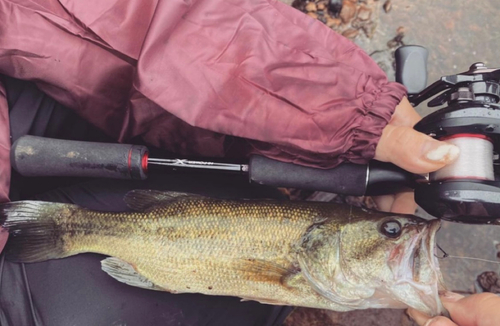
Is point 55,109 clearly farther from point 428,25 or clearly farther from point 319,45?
point 428,25

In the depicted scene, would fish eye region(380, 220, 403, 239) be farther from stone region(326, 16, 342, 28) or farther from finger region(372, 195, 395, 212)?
stone region(326, 16, 342, 28)

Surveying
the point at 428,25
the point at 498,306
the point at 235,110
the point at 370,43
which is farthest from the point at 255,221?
the point at 428,25

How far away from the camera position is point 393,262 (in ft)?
A: 6.52

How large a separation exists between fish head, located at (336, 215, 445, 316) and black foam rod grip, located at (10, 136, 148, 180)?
1.15m

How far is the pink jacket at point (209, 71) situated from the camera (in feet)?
6.33

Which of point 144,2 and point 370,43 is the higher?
point 370,43

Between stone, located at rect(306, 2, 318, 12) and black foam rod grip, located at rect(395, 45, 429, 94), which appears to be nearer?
black foam rod grip, located at rect(395, 45, 429, 94)

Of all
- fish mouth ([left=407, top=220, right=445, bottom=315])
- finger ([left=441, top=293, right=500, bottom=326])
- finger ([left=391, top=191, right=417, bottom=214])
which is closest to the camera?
finger ([left=441, top=293, right=500, bottom=326])

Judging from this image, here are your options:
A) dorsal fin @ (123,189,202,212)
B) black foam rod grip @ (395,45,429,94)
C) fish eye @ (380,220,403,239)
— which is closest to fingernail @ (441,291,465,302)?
fish eye @ (380,220,403,239)

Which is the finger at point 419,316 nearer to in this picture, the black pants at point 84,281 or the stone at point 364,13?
the black pants at point 84,281

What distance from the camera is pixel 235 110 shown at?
196cm

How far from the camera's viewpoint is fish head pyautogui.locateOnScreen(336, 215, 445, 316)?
187 cm

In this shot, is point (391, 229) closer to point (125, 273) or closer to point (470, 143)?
point (470, 143)

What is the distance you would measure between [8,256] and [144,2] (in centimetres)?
155
